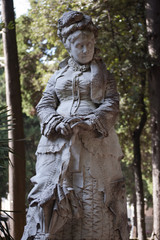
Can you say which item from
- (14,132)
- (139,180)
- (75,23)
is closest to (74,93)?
(75,23)

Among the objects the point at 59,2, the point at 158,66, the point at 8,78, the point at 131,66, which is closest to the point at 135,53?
the point at 131,66

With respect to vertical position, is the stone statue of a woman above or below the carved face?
below

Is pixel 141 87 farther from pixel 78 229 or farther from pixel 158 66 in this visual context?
pixel 78 229

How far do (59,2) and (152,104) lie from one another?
4.59 m

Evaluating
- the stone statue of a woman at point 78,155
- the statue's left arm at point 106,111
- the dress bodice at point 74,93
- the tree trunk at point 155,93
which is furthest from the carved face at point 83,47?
the tree trunk at point 155,93

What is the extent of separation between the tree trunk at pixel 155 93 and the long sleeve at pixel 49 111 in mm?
4514

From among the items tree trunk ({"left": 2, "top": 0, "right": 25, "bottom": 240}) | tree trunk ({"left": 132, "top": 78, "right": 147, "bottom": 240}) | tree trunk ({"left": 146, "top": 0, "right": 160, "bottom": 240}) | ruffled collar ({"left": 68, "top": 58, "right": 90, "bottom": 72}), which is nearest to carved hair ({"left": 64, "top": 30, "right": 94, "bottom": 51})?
ruffled collar ({"left": 68, "top": 58, "right": 90, "bottom": 72})

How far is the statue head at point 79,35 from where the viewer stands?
17.0ft

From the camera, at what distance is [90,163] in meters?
→ 4.82

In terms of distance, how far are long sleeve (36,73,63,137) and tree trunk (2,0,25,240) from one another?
153 inches

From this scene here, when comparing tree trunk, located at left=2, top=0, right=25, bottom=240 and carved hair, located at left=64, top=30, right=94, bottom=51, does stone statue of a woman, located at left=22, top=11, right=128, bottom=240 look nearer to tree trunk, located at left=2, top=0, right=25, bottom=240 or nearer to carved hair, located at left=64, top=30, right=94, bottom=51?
carved hair, located at left=64, top=30, right=94, bottom=51

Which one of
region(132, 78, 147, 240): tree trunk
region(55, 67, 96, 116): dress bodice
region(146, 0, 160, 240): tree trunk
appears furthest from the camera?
region(132, 78, 147, 240): tree trunk

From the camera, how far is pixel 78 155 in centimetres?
481

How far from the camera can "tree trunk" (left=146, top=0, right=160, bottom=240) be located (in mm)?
9070
